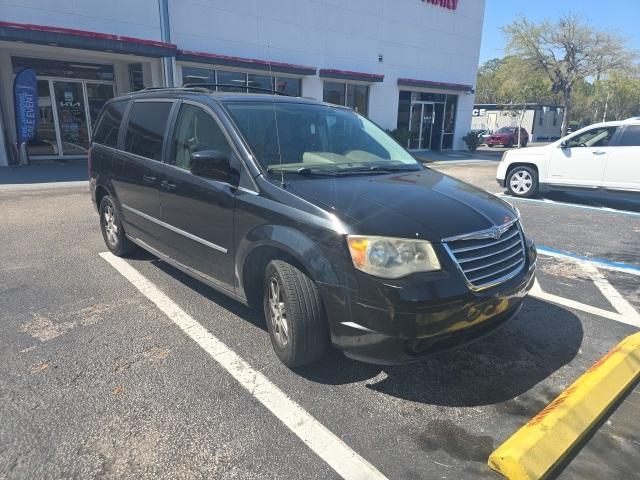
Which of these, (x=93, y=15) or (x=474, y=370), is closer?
(x=474, y=370)

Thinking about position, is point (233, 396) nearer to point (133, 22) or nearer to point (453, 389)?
point (453, 389)

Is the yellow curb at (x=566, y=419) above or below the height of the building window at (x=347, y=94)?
below

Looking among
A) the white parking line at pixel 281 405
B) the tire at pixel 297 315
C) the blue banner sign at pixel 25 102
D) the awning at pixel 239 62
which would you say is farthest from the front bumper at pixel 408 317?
the blue banner sign at pixel 25 102

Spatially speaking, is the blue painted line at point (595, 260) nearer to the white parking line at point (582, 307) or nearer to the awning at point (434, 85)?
the white parking line at point (582, 307)

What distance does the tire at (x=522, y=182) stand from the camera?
10.4 metres

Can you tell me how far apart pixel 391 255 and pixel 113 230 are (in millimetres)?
4069

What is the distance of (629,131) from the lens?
8.94 meters

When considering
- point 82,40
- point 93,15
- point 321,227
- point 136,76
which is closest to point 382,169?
point 321,227

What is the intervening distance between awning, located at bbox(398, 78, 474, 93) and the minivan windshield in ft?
62.7

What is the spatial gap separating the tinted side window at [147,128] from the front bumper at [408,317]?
2464 mm

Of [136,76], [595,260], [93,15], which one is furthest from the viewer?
[136,76]

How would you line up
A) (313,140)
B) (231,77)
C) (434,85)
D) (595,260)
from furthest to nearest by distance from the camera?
(434,85) < (231,77) < (595,260) < (313,140)

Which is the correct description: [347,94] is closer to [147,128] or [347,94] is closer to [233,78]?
[233,78]

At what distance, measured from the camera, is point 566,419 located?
2.56 m
